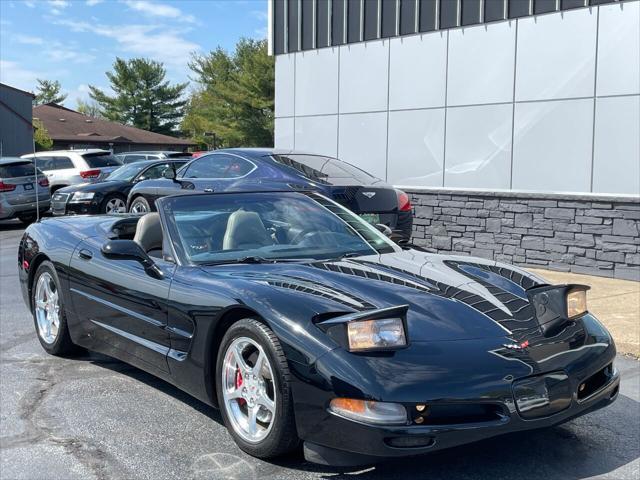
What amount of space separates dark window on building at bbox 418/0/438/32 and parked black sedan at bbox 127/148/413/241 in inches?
150

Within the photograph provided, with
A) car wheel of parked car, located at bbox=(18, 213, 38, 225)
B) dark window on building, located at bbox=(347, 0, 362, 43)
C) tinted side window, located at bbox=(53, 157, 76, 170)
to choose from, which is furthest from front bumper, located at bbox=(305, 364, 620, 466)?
tinted side window, located at bbox=(53, 157, 76, 170)

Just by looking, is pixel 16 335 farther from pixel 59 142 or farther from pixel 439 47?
pixel 59 142

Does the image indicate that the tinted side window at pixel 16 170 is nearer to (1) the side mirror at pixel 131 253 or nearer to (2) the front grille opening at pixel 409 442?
(1) the side mirror at pixel 131 253

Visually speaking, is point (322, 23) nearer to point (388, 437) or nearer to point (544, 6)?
point (544, 6)

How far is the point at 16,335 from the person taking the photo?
6.52m

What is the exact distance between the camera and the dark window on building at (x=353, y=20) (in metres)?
13.3

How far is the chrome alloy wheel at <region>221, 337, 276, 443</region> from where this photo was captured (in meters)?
3.62

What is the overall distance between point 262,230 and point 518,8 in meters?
7.84

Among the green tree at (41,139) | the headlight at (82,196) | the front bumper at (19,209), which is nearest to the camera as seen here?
the headlight at (82,196)

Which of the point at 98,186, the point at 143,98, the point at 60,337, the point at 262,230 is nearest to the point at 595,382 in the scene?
the point at 262,230

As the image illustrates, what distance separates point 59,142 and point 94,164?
29184 millimetres

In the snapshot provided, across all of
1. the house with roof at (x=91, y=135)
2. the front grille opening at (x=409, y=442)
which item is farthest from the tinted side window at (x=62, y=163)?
the house with roof at (x=91, y=135)

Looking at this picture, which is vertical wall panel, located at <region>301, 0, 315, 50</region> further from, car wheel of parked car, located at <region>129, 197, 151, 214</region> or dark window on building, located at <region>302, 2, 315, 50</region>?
car wheel of parked car, located at <region>129, 197, 151, 214</region>

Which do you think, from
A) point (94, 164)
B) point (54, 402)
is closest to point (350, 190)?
point (54, 402)
